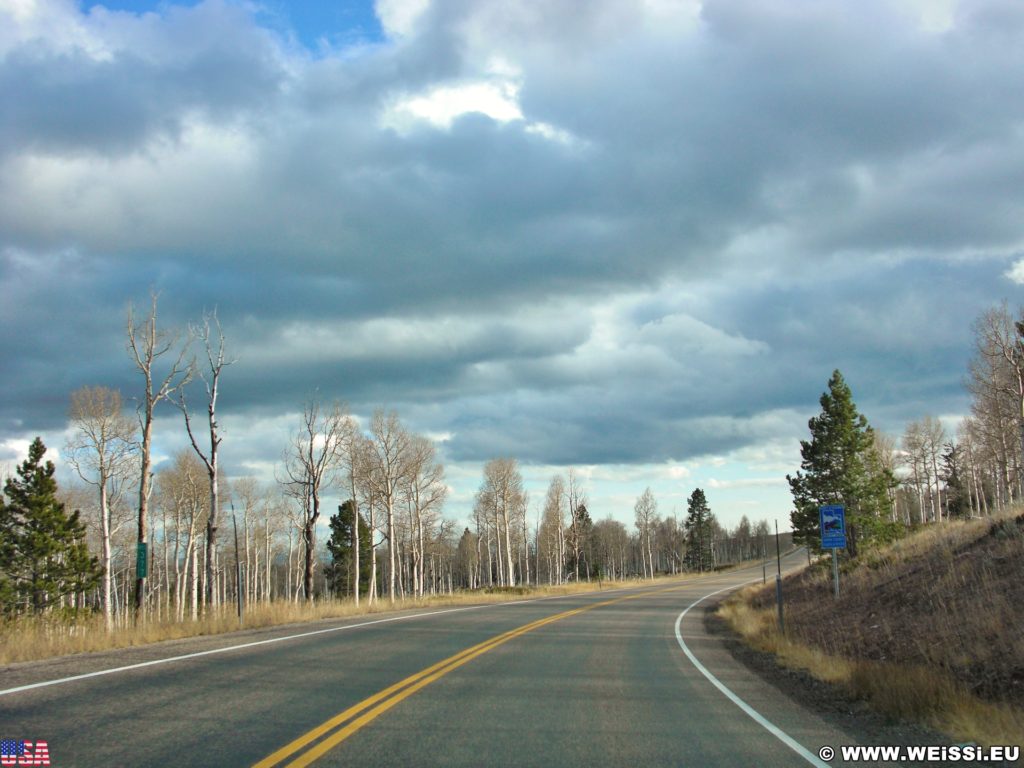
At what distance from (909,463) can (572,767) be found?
8603 centimetres

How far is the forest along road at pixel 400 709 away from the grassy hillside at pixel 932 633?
4.32ft

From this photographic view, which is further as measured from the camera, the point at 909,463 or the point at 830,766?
the point at 909,463

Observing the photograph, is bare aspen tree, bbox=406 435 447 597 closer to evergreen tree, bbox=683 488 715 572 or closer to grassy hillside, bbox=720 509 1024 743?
grassy hillside, bbox=720 509 1024 743

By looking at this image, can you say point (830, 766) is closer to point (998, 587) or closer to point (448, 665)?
point (448, 665)

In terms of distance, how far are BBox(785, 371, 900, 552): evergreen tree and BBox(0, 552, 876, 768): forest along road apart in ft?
85.6

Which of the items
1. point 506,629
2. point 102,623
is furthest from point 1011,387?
point 102,623

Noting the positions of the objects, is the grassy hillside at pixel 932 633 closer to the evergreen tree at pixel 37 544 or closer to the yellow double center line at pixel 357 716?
the yellow double center line at pixel 357 716

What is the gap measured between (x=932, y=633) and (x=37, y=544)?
38153 millimetres

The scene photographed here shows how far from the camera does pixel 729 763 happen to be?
620 centimetres

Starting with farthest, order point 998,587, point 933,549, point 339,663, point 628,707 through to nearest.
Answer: point 933,549, point 998,587, point 339,663, point 628,707

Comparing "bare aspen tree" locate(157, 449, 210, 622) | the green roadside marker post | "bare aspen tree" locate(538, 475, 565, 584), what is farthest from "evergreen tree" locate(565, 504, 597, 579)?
the green roadside marker post

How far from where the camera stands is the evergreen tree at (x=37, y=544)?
1387 inches

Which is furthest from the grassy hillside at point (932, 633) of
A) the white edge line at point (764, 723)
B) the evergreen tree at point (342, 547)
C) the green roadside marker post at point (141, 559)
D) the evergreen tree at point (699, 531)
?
the evergreen tree at point (699, 531)

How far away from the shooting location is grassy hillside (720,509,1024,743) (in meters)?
8.56
